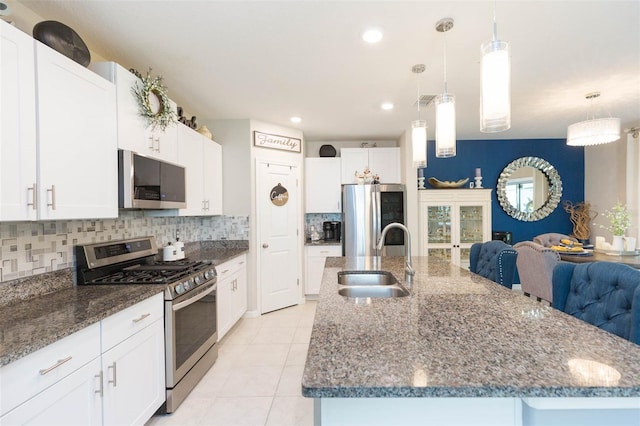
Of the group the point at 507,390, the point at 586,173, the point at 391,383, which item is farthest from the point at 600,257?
the point at 391,383

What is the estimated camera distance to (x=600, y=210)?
4.80m

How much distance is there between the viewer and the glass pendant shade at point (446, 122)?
1804 mm

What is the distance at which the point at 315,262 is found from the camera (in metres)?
4.57

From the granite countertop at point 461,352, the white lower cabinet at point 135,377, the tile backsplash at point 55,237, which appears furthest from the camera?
the tile backsplash at point 55,237

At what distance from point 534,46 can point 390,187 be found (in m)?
2.44

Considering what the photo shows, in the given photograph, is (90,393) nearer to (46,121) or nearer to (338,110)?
(46,121)

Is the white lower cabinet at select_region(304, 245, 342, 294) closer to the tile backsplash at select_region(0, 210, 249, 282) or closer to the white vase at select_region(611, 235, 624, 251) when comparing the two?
the tile backsplash at select_region(0, 210, 249, 282)

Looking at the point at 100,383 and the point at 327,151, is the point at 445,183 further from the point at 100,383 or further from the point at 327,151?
the point at 100,383

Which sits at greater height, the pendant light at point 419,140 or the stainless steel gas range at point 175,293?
the pendant light at point 419,140

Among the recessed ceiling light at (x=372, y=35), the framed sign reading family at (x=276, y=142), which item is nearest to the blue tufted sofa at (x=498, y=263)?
the recessed ceiling light at (x=372, y=35)

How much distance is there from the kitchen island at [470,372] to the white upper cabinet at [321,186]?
3.58 metres

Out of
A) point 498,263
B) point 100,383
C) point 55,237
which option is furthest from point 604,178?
point 55,237

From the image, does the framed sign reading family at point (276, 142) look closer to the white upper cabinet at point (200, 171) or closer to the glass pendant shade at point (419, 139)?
the white upper cabinet at point (200, 171)

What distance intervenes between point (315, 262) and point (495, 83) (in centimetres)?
364
